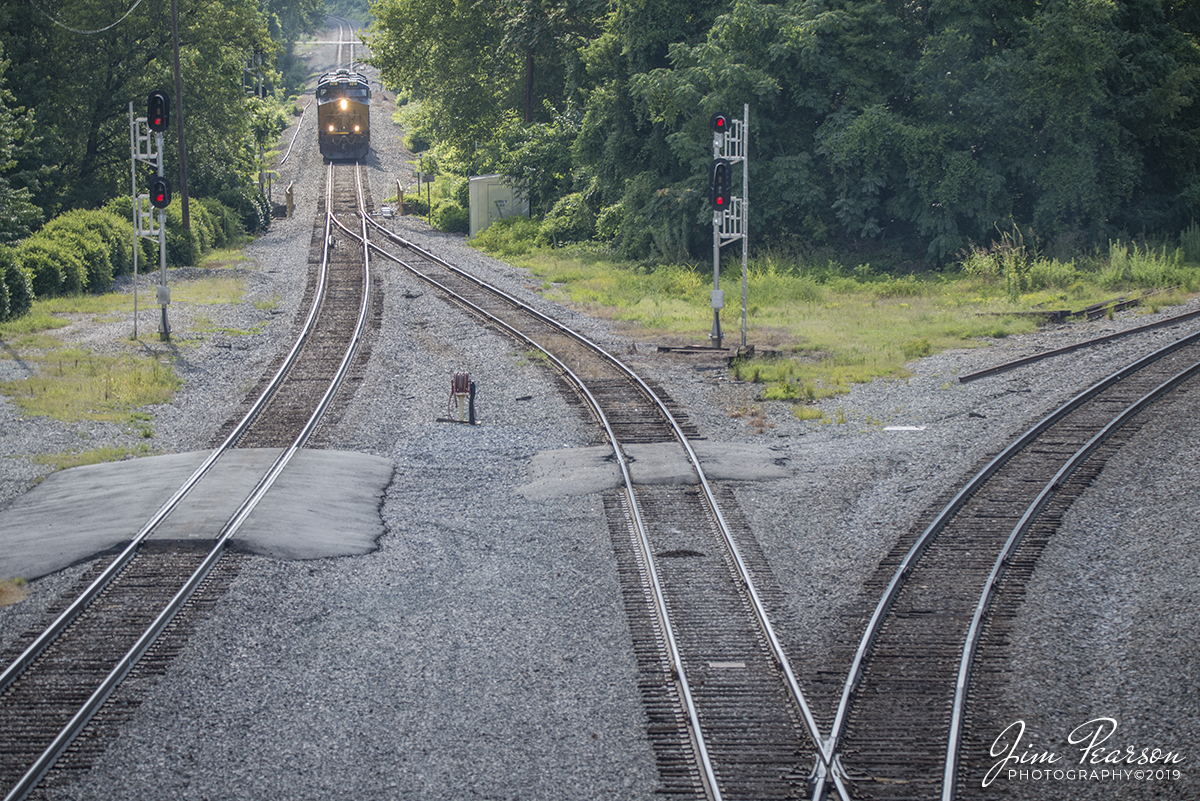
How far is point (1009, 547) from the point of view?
1084cm

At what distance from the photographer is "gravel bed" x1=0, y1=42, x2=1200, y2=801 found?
7.20 metres

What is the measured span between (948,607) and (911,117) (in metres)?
25.5

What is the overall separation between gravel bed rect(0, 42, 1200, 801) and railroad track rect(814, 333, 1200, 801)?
0.34 m

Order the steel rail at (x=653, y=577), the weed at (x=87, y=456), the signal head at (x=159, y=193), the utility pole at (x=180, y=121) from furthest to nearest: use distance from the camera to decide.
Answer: the utility pole at (x=180, y=121), the signal head at (x=159, y=193), the weed at (x=87, y=456), the steel rail at (x=653, y=577)

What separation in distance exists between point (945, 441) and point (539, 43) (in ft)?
111

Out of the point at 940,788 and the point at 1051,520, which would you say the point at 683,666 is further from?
the point at 1051,520

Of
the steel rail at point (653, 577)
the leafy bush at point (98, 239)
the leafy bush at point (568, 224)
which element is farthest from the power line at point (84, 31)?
the steel rail at point (653, 577)

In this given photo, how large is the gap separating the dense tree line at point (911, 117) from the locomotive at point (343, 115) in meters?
29.9

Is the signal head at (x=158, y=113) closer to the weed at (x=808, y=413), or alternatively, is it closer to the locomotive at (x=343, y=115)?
the weed at (x=808, y=413)

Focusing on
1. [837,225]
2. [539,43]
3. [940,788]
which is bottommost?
[940,788]

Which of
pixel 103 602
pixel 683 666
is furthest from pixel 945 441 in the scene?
pixel 103 602

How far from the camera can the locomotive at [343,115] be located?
6147cm

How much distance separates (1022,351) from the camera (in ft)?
68.7

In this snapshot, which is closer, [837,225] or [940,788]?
[940,788]
